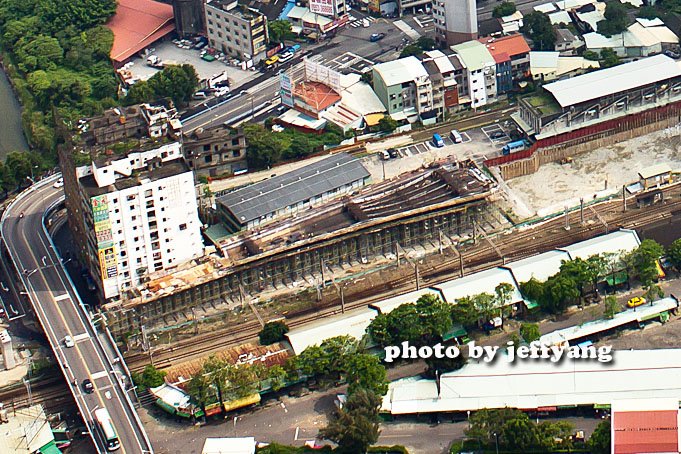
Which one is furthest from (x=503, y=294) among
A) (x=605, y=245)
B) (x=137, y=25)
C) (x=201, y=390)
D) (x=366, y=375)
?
(x=137, y=25)

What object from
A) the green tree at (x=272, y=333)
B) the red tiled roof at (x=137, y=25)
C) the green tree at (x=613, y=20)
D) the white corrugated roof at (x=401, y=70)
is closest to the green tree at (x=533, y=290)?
the green tree at (x=272, y=333)

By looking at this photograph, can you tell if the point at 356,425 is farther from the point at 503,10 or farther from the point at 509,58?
the point at 503,10

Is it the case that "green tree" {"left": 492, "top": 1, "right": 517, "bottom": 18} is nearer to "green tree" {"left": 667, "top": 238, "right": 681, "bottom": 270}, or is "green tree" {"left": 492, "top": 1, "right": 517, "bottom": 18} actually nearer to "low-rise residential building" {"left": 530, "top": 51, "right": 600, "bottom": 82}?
"low-rise residential building" {"left": 530, "top": 51, "right": 600, "bottom": 82}

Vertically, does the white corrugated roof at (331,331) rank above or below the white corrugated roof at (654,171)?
above

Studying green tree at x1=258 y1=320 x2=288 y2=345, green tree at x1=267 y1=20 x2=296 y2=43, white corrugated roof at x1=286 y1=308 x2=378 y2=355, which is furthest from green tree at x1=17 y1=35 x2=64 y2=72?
white corrugated roof at x1=286 y1=308 x2=378 y2=355

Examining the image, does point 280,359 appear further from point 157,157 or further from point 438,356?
point 157,157

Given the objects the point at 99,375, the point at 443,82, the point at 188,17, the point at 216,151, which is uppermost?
the point at 443,82

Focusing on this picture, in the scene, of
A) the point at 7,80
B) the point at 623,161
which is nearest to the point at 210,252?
the point at 623,161

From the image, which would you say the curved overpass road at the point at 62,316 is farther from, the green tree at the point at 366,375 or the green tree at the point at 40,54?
the green tree at the point at 40,54
